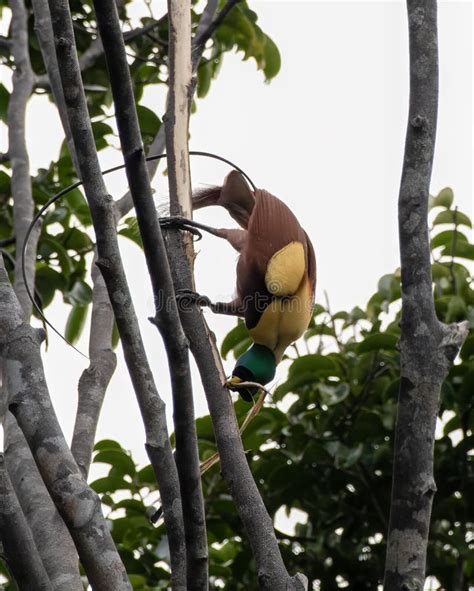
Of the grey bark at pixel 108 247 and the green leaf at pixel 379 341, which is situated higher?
the green leaf at pixel 379 341

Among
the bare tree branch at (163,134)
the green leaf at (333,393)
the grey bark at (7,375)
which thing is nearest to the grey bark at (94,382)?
the grey bark at (7,375)

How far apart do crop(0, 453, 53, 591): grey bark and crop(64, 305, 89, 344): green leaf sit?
1.45 m

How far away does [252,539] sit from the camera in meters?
1.66

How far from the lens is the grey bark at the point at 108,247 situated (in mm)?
1549

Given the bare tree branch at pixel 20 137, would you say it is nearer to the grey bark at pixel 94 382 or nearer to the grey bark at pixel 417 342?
the grey bark at pixel 94 382

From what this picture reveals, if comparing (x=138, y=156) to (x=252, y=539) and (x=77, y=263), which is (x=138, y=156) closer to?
(x=252, y=539)

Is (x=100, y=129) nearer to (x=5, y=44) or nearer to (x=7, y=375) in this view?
(x=5, y=44)

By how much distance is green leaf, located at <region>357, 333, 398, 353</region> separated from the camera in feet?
9.54

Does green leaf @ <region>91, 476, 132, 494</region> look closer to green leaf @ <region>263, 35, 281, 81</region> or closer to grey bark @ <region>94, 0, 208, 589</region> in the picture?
grey bark @ <region>94, 0, 208, 589</region>

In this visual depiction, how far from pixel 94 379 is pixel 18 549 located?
2.38ft

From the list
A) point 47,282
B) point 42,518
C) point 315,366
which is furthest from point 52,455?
point 315,366

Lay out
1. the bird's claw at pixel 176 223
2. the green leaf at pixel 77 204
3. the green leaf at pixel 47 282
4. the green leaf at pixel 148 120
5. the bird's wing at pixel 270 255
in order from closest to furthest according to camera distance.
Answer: the bird's claw at pixel 176 223 → the bird's wing at pixel 270 255 → the green leaf at pixel 47 282 → the green leaf at pixel 77 204 → the green leaf at pixel 148 120

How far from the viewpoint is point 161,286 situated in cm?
150

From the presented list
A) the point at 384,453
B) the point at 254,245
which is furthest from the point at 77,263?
the point at 384,453
